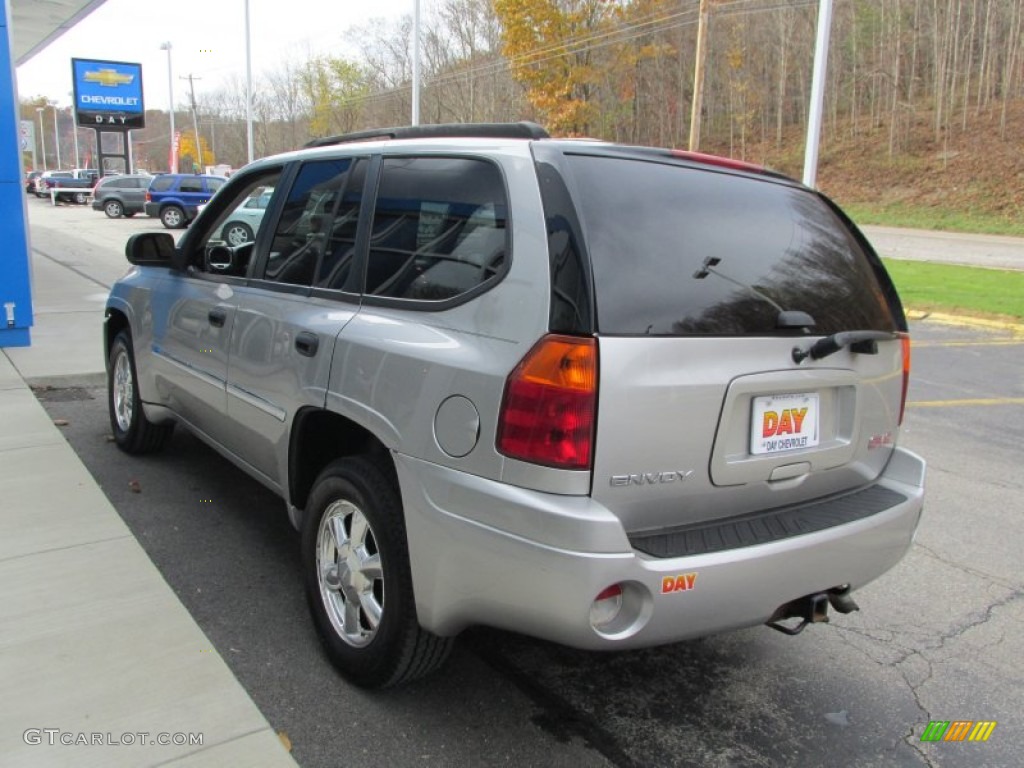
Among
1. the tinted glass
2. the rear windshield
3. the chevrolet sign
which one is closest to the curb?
the rear windshield

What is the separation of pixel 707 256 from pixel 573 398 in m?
0.71

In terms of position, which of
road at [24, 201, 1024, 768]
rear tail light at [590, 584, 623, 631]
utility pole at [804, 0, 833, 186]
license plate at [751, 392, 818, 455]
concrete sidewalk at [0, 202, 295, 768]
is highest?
utility pole at [804, 0, 833, 186]

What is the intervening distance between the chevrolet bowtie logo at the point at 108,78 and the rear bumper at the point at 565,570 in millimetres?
54955

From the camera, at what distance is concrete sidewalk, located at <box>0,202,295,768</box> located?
8.04ft

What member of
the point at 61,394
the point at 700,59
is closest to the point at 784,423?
the point at 61,394

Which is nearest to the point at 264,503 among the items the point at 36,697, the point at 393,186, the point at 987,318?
the point at 36,697

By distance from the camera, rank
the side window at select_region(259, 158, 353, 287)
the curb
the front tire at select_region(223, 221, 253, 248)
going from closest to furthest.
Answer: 1. the side window at select_region(259, 158, 353, 287)
2. the front tire at select_region(223, 221, 253, 248)
3. the curb

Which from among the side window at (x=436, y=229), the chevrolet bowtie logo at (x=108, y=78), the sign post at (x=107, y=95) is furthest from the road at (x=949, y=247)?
the chevrolet bowtie logo at (x=108, y=78)

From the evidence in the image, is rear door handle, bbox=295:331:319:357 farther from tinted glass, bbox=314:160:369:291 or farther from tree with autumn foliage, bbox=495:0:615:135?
tree with autumn foliage, bbox=495:0:615:135

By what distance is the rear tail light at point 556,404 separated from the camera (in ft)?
7.08

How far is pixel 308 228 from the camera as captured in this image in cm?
333

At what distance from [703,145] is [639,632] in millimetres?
56837

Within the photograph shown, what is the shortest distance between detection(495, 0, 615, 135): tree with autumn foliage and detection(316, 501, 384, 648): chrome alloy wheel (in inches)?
1463

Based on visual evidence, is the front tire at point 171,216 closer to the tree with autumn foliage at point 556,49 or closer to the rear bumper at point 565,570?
the tree with autumn foliage at point 556,49
